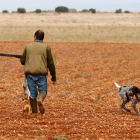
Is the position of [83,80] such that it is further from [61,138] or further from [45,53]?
[61,138]

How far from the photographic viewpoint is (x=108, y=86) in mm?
11945

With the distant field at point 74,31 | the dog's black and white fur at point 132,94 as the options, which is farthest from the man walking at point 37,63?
the distant field at point 74,31

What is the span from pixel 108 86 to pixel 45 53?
5.75 meters

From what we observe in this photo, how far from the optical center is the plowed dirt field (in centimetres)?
572

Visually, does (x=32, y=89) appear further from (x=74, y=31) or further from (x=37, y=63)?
(x=74, y=31)

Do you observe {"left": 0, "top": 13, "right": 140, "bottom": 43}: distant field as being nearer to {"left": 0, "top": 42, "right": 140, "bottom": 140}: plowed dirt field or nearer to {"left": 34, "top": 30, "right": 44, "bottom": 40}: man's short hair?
{"left": 0, "top": 42, "right": 140, "bottom": 140}: plowed dirt field

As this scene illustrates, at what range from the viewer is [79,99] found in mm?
10156

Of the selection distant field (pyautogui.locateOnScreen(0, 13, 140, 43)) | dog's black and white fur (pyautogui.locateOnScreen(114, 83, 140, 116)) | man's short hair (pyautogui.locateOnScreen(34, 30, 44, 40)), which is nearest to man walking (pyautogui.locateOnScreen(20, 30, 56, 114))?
man's short hair (pyautogui.locateOnScreen(34, 30, 44, 40))

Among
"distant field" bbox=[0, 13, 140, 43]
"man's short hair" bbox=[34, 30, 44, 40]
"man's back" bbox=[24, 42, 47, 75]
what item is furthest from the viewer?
"distant field" bbox=[0, 13, 140, 43]

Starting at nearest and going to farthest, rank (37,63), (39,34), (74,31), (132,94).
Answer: (37,63) → (39,34) → (132,94) → (74,31)

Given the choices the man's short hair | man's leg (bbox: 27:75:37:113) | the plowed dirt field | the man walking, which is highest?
the man's short hair

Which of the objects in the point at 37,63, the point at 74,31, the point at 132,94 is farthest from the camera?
the point at 74,31

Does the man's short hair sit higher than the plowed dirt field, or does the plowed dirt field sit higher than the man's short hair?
the man's short hair

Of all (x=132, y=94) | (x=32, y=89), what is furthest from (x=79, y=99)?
(x=32, y=89)
